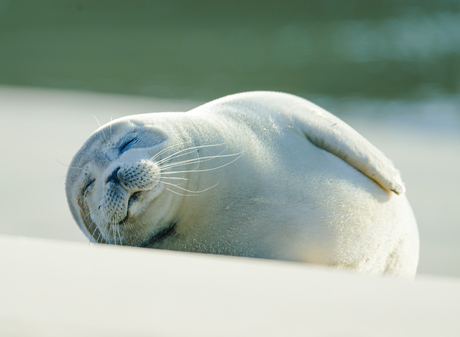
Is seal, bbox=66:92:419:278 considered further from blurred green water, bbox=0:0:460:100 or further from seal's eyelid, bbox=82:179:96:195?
blurred green water, bbox=0:0:460:100

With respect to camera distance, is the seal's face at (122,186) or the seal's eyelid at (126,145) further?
the seal's eyelid at (126,145)

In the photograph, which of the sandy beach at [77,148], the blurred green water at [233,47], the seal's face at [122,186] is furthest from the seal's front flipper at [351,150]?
the blurred green water at [233,47]

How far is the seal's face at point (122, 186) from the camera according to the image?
2506mm

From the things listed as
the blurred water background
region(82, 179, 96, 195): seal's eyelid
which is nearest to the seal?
region(82, 179, 96, 195): seal's eyelid

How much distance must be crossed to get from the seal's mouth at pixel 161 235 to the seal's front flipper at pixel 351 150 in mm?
881

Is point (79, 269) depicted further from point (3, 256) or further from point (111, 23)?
point (111, 23)

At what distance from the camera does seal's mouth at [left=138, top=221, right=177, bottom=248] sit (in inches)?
103

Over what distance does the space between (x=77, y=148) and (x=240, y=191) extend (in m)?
3.43

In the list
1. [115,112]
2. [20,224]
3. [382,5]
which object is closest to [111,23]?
[382,5]

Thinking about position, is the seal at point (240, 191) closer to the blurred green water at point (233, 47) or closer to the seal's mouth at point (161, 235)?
the seal's mouth at point (161, 235)

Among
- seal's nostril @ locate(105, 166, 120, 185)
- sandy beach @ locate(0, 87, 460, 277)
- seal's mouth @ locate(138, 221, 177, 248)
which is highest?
seal's nostril @ locate(105, 166, 120, 185)

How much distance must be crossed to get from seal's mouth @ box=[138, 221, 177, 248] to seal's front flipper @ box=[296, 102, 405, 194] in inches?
34.7

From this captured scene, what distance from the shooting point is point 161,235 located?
8.66 feet

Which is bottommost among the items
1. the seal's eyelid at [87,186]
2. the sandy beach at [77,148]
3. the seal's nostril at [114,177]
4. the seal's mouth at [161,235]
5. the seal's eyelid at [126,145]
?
the sandy beach at [77,148]
